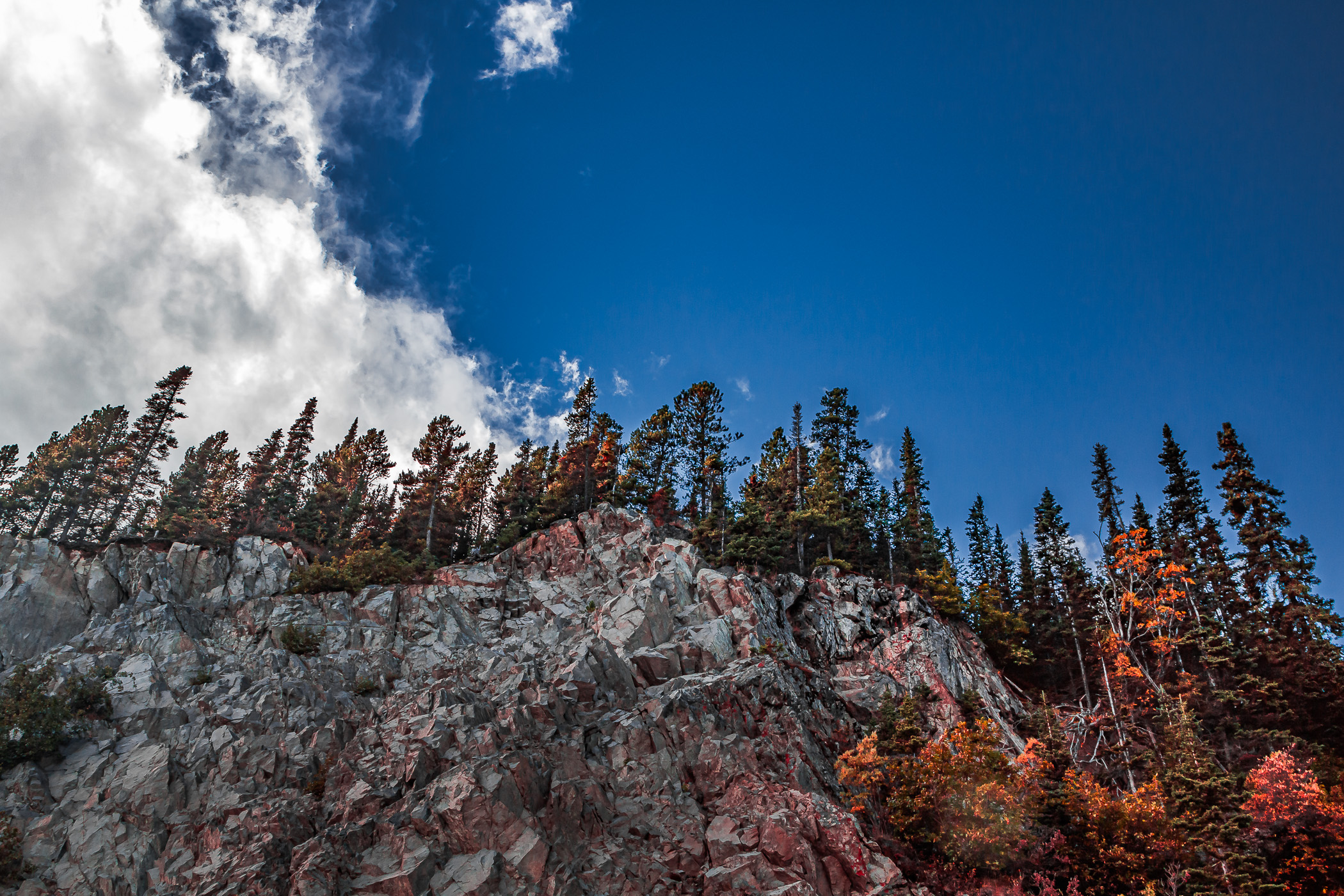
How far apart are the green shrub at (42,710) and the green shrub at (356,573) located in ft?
33.9

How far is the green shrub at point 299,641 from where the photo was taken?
33.7 meters

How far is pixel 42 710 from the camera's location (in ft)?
86.0

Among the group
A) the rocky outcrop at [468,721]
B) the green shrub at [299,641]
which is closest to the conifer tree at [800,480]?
the rocky outcrop at [468,721]

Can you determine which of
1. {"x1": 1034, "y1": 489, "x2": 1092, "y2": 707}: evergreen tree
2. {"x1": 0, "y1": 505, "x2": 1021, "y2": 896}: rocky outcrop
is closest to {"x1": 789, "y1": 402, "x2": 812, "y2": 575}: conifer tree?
{"x1": 0, "y1": 505, "x2": 1021, "y2": 896}: rocky outcrop

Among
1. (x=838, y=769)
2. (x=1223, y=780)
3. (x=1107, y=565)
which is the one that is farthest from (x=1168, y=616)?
(x=838, y=769)

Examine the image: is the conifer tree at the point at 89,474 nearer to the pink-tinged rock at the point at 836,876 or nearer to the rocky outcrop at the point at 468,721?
the rocky outcrop at the point at 468,721

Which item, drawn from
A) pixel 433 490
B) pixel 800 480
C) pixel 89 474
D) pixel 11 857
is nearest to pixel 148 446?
pixel 89 474

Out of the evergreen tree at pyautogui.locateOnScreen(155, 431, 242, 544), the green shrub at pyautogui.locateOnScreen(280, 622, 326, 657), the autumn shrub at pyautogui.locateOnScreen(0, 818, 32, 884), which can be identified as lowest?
the autumn shrub at pyautogui.locateOnScreen(0, 818, 32, 884)

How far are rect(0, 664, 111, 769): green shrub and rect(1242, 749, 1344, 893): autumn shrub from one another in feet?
162

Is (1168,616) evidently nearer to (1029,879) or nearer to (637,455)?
(1029,879)

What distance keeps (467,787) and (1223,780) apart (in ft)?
102

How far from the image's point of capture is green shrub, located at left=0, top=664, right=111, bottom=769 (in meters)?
25.4

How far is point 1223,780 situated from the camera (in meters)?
25.0

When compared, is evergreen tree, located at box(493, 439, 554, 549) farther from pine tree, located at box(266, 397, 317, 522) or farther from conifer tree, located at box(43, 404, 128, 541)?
conifer tree, located at box(43, 404, 128, 541)
